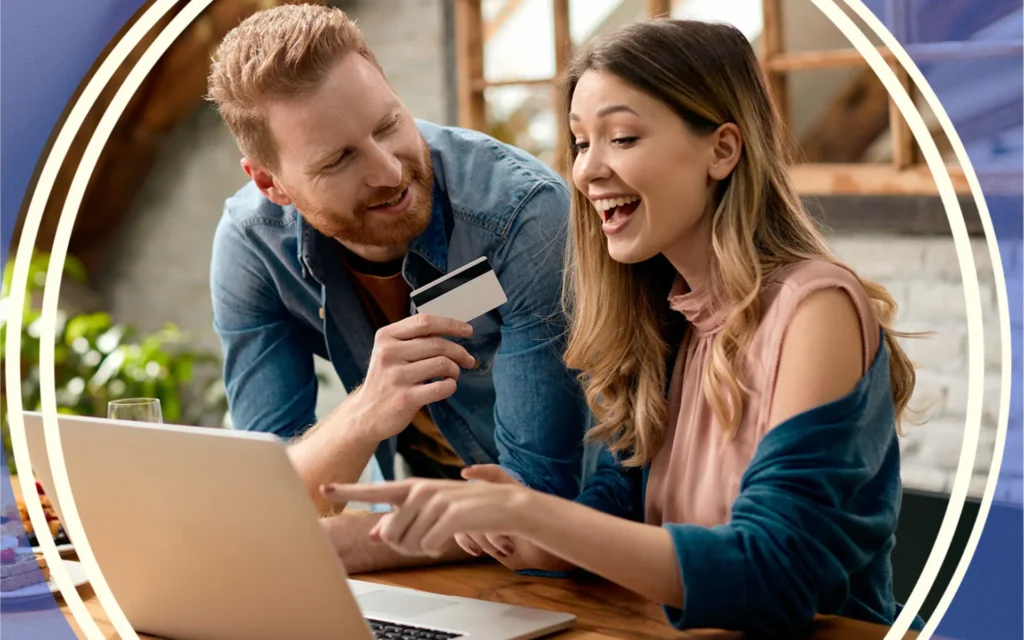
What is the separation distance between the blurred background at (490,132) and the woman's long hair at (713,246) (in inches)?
37.8

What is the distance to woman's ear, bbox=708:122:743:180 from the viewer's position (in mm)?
1427

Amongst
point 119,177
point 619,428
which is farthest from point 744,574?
point 119,177

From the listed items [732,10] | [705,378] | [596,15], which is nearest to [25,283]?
[705,378]

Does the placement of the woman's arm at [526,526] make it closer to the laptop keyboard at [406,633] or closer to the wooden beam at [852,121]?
the laptop keyboard at [406,633]

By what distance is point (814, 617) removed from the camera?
130 centimetres

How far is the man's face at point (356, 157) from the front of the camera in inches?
68.1

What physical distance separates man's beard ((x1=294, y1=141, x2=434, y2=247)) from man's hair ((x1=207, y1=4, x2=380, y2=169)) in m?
0.13

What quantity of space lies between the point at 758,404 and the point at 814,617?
0.24m

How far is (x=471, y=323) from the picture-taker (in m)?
1.86

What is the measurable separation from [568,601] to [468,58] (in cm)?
296

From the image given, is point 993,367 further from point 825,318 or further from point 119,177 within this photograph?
point 119,177

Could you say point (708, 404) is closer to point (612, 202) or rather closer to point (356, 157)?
point (612, 202)

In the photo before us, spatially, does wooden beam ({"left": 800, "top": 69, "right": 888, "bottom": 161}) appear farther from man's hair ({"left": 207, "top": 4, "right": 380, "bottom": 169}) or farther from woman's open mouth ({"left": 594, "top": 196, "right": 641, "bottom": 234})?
woman's open mouth ({"left": 594, "top": 196, "right": 641, "bottom": 234})

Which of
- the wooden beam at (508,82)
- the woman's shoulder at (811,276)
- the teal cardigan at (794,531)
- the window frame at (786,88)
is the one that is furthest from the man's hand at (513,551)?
the wooden beam at (508,82)
